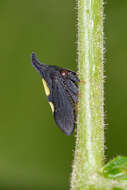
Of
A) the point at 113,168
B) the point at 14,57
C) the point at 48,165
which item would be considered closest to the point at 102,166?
the point at 113,168

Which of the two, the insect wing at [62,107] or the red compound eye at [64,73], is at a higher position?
the red compound eye at [64,73]

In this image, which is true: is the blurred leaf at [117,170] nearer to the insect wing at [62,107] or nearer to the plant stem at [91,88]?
the plant stem at [91,88]

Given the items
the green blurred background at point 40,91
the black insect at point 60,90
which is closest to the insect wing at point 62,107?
the black insect at point 60,90

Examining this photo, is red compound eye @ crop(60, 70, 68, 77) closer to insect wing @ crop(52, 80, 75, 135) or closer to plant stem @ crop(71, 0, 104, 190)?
insect wing @ crop(52, 80, 75, 135)

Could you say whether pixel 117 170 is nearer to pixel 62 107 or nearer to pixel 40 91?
pixel 62 107

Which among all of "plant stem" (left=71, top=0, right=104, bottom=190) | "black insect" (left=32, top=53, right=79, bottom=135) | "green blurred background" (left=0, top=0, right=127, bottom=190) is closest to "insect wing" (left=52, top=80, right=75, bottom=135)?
"black insect" (left=32, top=53, right=79, bottom=135)

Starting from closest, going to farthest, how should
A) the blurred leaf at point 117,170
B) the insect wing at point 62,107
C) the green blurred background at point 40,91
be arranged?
the blurred leaf at point 117,170
the insect wing at point 62,107
the green blurred background at point 40,91

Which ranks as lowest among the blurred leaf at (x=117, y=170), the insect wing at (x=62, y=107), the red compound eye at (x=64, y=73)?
the blurred leaf at (x=117, y=170)
